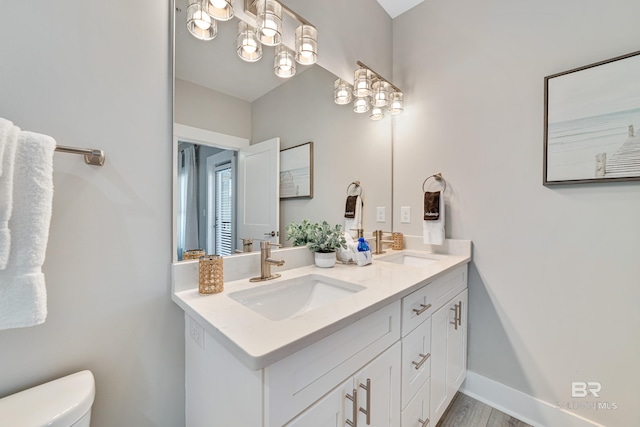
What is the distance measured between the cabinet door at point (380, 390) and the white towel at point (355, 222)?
0.81 meters

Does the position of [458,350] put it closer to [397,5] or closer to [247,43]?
[247,43]

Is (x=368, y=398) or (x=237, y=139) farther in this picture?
(x=237, y=139)

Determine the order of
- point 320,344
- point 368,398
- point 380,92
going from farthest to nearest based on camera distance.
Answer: point 380,92 → point 368,398 → point 320,344

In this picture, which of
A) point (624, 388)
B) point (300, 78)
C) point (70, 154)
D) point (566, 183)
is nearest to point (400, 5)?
point (300, 78)

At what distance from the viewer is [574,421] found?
1323 millimetres

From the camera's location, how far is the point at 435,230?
1667 millimetres

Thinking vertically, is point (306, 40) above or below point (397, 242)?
above

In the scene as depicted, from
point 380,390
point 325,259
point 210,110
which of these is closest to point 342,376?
point 380,390

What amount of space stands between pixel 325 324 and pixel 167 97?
934mm

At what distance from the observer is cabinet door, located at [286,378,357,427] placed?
2.19 feet

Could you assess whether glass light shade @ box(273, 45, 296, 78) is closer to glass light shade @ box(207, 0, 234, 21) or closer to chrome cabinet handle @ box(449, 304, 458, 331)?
glass light shade @ box(207, 0, 234, 21)

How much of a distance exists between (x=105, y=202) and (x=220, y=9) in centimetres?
81

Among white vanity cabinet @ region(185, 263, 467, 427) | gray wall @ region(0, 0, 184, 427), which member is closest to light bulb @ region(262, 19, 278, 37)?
gray wall @ region(0, 0, 184, 427)
